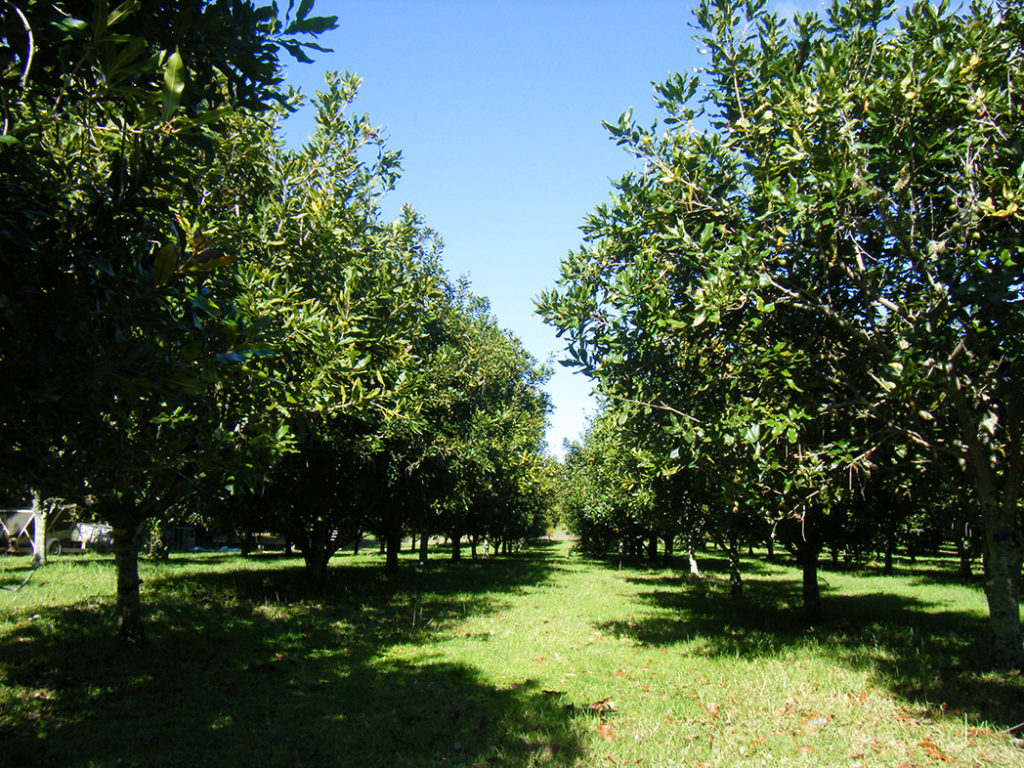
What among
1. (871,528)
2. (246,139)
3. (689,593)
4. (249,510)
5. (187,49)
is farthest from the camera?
(689,593)

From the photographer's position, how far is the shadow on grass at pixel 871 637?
8.51 metres

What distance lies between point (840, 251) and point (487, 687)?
8960mm

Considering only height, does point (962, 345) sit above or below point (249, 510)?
above

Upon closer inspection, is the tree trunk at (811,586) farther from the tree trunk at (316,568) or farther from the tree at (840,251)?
the tree trunk at (316,568)

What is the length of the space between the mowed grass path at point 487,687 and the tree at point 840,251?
9.99ft

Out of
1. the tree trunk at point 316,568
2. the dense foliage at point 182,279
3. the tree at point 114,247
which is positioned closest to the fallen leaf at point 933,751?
the dense foliage at point 182,279

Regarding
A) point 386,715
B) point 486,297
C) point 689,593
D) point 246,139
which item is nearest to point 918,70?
point 246,139

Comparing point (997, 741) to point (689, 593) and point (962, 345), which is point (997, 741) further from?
point (689, 593)

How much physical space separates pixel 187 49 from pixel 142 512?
9.03m

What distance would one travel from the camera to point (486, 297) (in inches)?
1457

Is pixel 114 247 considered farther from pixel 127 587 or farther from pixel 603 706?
pixel 127 587

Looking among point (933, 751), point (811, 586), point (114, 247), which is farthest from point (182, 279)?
point (811, 586)

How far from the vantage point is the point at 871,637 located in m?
13.2

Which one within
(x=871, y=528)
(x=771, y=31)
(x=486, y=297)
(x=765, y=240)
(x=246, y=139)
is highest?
(x=486, y=297)
